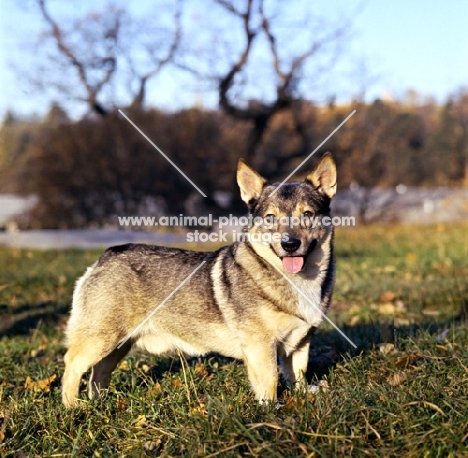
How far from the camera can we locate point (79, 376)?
179 inches

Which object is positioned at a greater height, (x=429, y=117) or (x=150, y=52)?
(x=150, y=52)

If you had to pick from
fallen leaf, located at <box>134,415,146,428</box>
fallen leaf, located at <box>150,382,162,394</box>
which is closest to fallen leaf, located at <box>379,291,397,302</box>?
fallen leaf, located at <box>150,382,162,394</box>

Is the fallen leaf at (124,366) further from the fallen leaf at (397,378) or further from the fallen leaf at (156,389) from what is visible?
the fallen leaf at (397,378)

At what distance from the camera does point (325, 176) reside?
4.75m

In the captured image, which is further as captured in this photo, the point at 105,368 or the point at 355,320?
the point at 355,320

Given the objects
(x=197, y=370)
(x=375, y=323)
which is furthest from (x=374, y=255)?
(x=197, y=370)

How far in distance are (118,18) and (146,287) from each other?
15.9 metres

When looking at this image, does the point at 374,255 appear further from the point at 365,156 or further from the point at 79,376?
the point at 365,156

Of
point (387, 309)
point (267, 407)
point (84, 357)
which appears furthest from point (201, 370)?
point (387, 309)

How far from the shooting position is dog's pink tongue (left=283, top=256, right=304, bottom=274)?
171 inches

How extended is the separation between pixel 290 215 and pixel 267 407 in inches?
58.1

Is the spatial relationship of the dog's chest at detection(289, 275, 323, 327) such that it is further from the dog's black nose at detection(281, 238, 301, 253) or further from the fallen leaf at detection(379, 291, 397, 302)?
the fallen leaf at detection(379, 291, 397, 302)

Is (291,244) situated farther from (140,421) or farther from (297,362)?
(140,421)

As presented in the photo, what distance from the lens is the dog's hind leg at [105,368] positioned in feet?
15.7
